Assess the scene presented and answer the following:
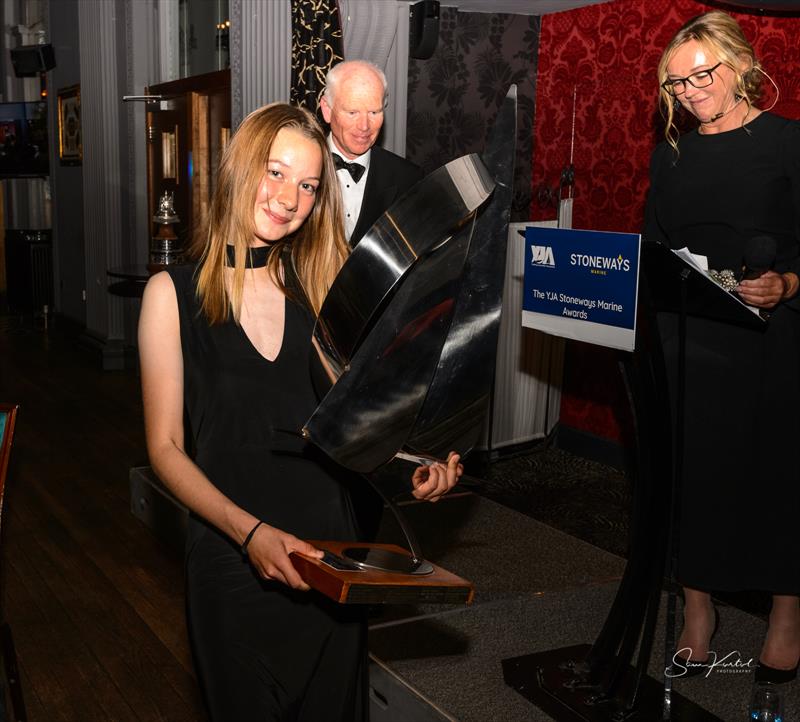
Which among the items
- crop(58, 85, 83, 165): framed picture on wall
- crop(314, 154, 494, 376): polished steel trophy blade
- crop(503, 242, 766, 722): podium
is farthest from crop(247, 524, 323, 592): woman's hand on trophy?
→ crop(58, 85, 83, 165): framed picture on wall

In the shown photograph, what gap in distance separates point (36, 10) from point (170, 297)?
1024cm

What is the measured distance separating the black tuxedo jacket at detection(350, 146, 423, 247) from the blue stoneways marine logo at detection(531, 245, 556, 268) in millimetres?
652

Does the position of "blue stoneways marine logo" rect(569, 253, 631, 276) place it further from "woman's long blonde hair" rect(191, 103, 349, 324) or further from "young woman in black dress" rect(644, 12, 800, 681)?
"woman's long blonde hair" rect(191, 103, 349, 324)

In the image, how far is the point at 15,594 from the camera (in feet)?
11.3

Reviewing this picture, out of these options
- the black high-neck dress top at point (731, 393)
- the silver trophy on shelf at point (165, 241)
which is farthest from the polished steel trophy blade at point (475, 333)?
the silver trophy on shelf at point (165, 241)

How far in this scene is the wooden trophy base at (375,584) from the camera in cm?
123

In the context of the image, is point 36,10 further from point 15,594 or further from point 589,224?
point 15,594

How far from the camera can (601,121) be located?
5004 mm

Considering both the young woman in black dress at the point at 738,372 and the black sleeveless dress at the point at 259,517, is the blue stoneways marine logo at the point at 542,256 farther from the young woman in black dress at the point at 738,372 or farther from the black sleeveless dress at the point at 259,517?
the black sleeveless dress at the point at 259,517

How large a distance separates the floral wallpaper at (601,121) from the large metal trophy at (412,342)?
3.33 m

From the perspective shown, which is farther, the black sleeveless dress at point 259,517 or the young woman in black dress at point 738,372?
the young woman in black dress at point 738,372

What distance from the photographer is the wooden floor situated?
9.13 feet

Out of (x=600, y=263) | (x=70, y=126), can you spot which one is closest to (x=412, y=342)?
(x=600, y=263)

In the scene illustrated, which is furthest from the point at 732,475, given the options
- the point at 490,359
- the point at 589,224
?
the point at 589,224
